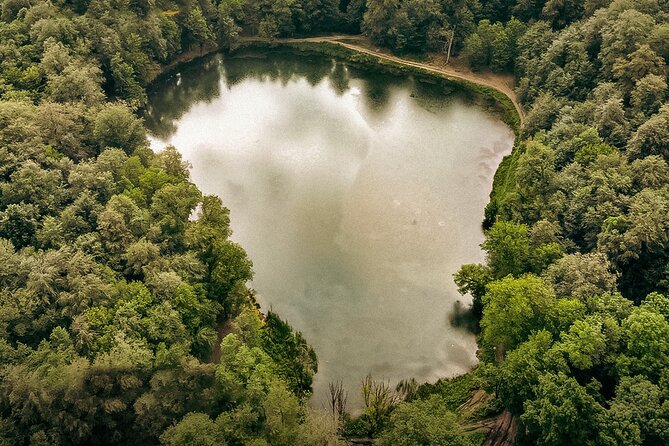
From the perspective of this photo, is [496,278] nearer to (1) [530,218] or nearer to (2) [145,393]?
(1) [530,218]

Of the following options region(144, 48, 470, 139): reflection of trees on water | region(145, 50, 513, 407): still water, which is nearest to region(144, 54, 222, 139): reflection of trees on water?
region(144, 48, 470, 139): reflection of trees on water

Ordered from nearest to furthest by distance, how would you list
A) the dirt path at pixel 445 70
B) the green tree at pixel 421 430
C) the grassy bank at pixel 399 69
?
the green tree at pixel 421 430 → the grassy bank at pixel 399 69 → the dirt path at pixel 445 70

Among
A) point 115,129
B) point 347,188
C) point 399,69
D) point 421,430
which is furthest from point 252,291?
point 399,69

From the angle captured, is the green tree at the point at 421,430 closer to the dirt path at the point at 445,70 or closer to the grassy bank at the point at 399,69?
the grassy bank at the point at 399,69

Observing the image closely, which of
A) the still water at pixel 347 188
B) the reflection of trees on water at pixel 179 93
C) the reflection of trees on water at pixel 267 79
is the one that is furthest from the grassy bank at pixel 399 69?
the reflection of trees on water at pixel 179 93

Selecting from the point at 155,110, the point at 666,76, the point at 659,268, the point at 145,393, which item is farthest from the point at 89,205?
the point at 666,76

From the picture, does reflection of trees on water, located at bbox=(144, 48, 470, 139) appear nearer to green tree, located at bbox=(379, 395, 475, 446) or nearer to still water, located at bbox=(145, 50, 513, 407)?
still water, located at bbox=(145, 50, 513, 407)

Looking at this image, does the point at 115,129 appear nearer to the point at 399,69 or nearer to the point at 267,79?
the point at 267,79
